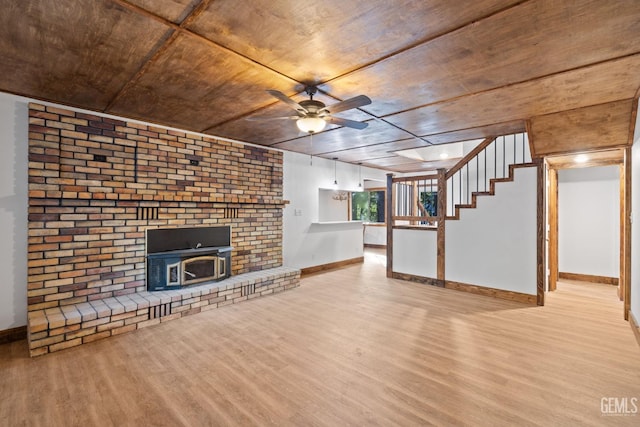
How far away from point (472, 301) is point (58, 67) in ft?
17.9

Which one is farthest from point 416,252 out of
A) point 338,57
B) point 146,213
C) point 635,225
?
point 146,213

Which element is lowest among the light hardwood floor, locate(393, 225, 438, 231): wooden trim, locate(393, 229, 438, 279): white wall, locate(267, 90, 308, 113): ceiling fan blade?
the light hardwood floor

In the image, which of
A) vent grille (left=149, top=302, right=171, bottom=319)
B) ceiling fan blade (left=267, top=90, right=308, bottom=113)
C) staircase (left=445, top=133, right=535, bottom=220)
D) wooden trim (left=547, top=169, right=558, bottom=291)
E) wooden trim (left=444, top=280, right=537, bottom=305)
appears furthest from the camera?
wooden trim (left=547, top=169, right=558, bottom=291)

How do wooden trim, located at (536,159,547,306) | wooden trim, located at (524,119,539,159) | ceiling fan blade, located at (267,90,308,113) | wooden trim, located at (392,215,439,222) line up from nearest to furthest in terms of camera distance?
ceiling fan blade, located at (267,90,308,113) → wooden trim, located at (524,119,539,159) → wooden trim, located at (536,159,547,306) → wooden trim, located at (392,215,439,222)

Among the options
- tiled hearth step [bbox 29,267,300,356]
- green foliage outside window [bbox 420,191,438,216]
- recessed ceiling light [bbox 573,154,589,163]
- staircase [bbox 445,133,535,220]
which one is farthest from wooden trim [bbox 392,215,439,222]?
green foliage outside window [bbox 420,191,438,216]

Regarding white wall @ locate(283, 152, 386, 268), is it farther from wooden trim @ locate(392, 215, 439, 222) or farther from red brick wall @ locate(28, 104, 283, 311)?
wooden trim @ locate(392, 215, 439, 222)

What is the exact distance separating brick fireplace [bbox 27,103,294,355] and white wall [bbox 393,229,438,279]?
3053mm

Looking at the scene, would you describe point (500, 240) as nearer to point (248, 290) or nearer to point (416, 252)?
point (416, 252)

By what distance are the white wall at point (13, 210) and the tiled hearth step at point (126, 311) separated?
0.82 feet

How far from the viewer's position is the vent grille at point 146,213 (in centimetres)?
393

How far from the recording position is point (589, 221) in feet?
18.0

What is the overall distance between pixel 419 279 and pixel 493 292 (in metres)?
1.24

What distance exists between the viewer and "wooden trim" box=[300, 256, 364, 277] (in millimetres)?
6240

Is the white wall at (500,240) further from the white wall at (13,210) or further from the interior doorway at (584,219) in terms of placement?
the white wall at (13,210)
